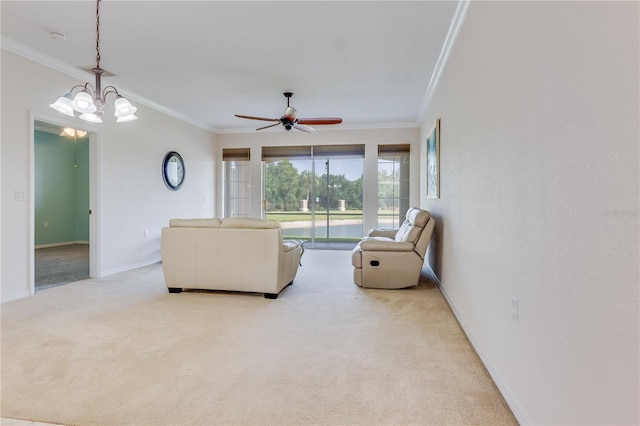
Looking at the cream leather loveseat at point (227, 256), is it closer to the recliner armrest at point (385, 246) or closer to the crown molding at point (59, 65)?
the recliner armrest at point (385, 246)

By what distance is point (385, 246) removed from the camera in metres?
4.01

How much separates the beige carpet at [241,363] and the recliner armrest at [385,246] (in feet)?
1.97

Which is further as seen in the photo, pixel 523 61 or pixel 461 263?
pixel 461 263

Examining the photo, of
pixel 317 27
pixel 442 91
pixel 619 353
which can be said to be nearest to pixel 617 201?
pixel 619 353

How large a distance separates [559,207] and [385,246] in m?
2.76

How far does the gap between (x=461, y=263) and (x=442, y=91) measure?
2.08 meters

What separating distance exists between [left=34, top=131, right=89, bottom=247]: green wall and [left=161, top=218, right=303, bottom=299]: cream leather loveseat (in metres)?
5.55

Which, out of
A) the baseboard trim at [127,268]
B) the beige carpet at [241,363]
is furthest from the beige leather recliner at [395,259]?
the baseboard trim at [127,268]

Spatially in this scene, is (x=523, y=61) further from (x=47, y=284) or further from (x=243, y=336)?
(x=47, y=284)

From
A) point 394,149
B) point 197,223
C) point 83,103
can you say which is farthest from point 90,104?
point 394,149

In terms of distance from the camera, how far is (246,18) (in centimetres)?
305

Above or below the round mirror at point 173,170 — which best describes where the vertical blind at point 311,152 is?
above

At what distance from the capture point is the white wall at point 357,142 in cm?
721

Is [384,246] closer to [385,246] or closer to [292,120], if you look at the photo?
[385,246]
